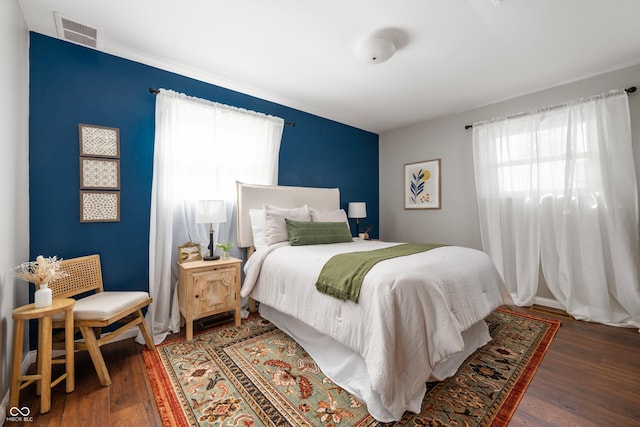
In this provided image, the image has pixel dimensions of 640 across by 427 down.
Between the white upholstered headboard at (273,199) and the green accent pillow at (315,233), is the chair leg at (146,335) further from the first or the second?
the green accent pillow at (315,233)

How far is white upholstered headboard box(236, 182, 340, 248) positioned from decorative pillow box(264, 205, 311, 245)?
18 centimetres

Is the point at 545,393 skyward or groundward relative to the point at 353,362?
groundward

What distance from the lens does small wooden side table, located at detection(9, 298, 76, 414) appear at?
1.53m

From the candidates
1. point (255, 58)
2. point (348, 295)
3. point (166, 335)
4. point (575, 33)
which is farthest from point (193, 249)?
point (575, 33)

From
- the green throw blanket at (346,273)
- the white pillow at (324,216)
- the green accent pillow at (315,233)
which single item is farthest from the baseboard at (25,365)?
the white pillow at (324,216)

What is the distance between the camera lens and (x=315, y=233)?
2918 millimetres

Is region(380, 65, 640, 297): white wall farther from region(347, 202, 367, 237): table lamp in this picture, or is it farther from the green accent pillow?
the green accent pillow

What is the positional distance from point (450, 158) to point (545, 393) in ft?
10.3

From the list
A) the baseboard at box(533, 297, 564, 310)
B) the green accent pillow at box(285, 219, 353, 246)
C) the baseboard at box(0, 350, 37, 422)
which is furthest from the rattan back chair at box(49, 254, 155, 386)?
the baseboard at box(533, 297, 564, 310)

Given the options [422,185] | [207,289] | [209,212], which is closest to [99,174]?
[209,212]

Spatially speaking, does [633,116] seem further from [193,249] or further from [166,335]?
[166,335]

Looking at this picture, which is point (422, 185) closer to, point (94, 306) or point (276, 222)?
point (276, 222)

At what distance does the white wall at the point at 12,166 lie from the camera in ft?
5.23

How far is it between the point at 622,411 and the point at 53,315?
342cm
